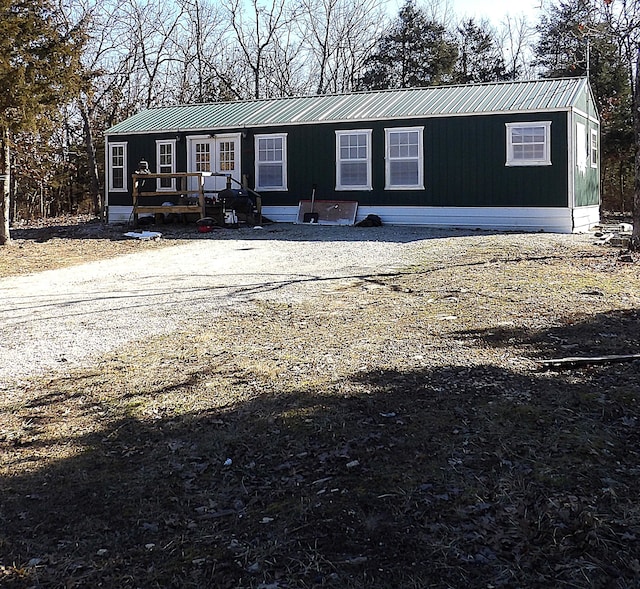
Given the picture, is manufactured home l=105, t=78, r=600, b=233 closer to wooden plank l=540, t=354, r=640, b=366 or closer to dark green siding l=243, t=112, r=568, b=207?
dark green siding l=243, t=112, r=568, b=207

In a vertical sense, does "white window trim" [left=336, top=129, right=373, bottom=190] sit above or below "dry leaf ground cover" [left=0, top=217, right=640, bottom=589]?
above

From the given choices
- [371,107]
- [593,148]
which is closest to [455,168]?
[371,107]

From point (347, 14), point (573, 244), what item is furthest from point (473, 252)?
point (347, 14)

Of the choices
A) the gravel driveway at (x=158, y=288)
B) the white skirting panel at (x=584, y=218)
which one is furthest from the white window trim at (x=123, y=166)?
the white skirting panel at (x=584, y=218)

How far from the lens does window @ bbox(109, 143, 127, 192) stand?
2220 centimetres

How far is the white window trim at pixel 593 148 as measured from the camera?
65.7ft

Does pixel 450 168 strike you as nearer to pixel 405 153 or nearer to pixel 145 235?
pixel 405 153

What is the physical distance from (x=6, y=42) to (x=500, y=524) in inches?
548

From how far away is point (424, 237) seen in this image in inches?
612

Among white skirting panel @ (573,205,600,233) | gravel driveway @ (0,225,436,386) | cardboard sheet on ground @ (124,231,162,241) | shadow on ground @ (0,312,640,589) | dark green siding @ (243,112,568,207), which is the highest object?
dark green siding @ (243,112,568,207)

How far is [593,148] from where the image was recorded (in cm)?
2039

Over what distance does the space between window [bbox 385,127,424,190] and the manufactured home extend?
3 cm

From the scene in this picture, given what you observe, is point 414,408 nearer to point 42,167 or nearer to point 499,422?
point 499,422

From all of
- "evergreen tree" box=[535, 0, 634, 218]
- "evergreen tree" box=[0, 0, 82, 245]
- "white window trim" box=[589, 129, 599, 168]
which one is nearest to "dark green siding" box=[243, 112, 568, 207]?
"white window trim" box=[589, 129, 599, 168]
